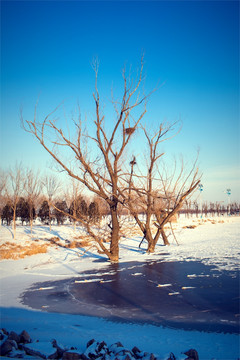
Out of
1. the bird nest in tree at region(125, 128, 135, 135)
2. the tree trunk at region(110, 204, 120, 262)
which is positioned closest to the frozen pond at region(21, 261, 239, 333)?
the tree trunk at region(110, 204, 120, 262)

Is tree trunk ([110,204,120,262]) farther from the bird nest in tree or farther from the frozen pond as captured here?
the bird nest in tree

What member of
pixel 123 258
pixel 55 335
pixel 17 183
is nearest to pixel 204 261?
pixel 123 258

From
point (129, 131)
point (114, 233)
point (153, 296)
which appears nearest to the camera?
point (153, 296)

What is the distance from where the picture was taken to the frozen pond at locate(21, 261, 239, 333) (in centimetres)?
439

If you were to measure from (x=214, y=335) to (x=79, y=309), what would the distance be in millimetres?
2882

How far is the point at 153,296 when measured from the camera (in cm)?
577

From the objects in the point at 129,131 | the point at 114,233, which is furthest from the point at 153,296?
the point at 129,131

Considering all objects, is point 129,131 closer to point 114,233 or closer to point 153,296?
point 114,233

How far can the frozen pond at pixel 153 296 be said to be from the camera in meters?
4.39

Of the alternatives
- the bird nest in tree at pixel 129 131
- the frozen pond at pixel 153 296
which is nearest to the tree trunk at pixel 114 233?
the frozen pond at pixel 153 296

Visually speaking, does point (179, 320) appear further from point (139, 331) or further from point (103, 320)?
point (103, 320)

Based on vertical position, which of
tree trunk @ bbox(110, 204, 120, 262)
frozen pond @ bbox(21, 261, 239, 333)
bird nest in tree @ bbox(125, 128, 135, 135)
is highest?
bird nest in tree @ bbox(125, 128, 135, 135)

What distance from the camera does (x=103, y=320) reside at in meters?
4.45

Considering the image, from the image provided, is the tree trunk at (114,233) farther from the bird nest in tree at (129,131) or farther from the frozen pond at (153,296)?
the bird nest in tree at (129,131)
